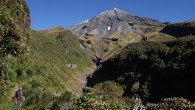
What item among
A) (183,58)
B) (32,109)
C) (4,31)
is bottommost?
(32,109)

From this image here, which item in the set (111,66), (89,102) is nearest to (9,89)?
(89,102)

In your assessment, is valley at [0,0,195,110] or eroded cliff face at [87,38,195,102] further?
eroded cliff face at [87,38,195,102]

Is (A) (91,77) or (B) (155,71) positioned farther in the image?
(A) (91,77)

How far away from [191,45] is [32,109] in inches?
4275

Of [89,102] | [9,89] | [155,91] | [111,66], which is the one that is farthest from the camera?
[111,66]

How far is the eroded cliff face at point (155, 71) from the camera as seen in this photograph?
124 meters

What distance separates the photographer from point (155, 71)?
13900cm

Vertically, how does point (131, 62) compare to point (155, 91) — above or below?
above

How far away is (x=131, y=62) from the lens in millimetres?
156750

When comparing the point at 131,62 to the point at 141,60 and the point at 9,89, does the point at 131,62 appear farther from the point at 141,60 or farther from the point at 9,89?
the point at 9,89

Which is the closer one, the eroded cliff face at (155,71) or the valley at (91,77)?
the valley at (91,77)

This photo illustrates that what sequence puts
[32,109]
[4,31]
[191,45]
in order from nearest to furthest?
1. [4,31]
2. [32,109]
3. [191,45]

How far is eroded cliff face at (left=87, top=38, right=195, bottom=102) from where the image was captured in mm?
124500

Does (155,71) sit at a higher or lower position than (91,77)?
lower
